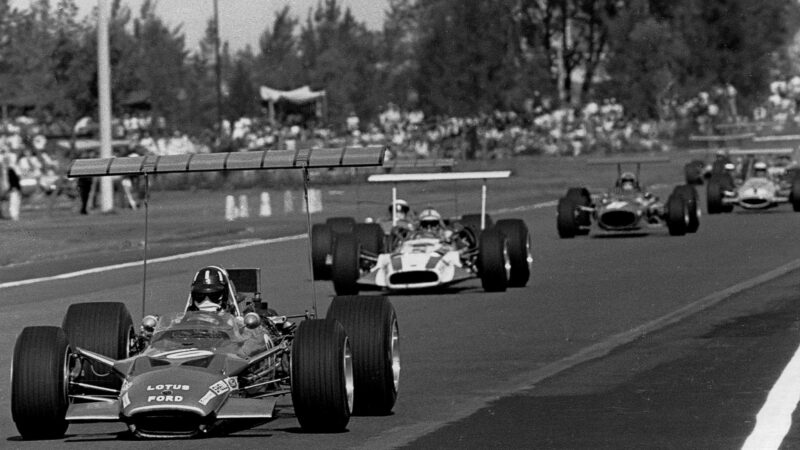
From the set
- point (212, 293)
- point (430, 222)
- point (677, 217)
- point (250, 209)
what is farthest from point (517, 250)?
point (250, 209)

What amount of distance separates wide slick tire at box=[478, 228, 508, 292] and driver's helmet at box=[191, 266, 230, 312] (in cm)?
981

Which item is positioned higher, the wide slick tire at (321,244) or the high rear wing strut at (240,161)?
the high rear wing strut at (240,161)

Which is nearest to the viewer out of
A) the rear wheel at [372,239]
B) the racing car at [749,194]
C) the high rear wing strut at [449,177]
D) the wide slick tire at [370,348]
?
the wide slick tire at [370,348]

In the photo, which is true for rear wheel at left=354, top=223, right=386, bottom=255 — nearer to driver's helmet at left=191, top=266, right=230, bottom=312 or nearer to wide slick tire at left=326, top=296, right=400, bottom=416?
driver's helmet at left=191, top=266, right=230, bottom=312

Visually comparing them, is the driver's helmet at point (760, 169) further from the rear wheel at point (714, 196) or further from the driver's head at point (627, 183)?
the driver's head at point (627, 183)

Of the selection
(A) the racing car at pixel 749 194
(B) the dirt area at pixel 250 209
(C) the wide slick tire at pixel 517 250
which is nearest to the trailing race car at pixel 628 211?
(B) the dirt area at pixel 250 209

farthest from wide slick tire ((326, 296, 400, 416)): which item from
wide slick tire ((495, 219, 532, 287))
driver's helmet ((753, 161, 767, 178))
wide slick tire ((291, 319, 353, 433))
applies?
driver's helmet ((753, 161, 767, 178))

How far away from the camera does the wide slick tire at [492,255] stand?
22938mm

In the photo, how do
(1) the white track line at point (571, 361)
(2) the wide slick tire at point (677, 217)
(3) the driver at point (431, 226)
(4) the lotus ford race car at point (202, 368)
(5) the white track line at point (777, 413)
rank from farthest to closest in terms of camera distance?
1. (2) the wide slick tire at point (677, 217)
2. (3) the driver at point (431, 226)
3. (1) the white track line at point (571, 361)
4. (5) the white track line at point (777, 413)
5. (4) the lotus ford race car at point (202, 368)

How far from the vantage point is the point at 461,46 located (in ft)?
243

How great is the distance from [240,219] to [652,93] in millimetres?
39183

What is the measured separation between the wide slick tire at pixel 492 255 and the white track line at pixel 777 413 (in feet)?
25.9

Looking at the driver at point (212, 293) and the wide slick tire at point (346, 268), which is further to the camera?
the wide slick tire at point (346, 268)

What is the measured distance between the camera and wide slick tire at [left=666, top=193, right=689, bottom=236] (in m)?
33.5
